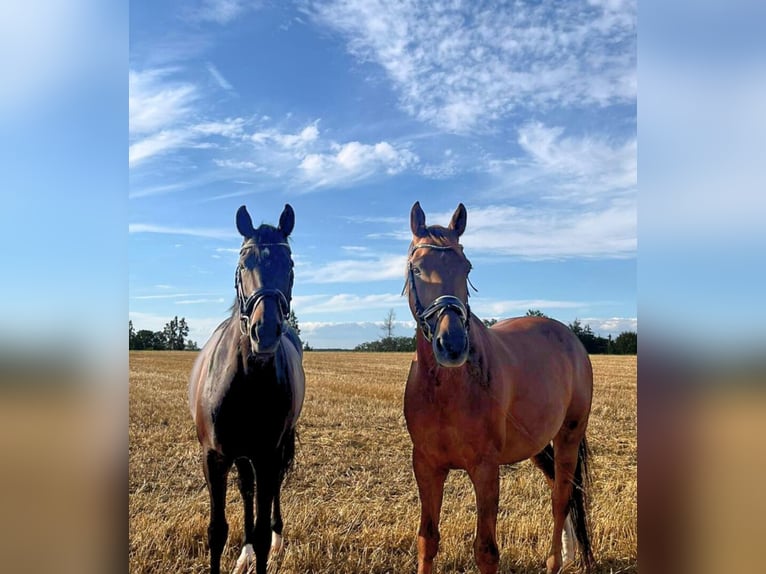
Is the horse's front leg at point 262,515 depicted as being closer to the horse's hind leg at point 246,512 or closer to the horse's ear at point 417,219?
the horse's hind leg at point 246,512

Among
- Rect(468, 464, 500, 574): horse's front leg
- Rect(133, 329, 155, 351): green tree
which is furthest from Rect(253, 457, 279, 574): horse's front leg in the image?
Rect(133, 329, 155, 351): green tree

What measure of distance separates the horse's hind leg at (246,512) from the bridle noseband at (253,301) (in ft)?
6.36

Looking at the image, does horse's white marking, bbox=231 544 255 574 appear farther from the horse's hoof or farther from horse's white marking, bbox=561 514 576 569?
horse's white marking, bbox=561 514 576 569

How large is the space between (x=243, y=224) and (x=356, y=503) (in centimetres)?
371

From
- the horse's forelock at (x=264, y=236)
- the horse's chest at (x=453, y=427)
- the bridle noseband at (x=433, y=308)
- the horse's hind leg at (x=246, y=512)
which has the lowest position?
the horse's hind leg at (x=246, y=512)

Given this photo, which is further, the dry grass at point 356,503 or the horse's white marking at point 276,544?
the horse's white marking at point 276,544

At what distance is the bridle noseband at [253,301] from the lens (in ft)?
12.0

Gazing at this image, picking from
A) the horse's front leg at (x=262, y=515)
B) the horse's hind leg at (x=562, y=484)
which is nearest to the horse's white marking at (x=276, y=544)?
the horse's front leg at (x=262, y=515)

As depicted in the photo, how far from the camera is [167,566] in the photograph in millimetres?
4484

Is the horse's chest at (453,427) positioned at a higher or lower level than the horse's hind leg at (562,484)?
higher

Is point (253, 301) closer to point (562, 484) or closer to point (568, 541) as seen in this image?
point (562, 484)

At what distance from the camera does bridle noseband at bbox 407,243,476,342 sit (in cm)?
328
